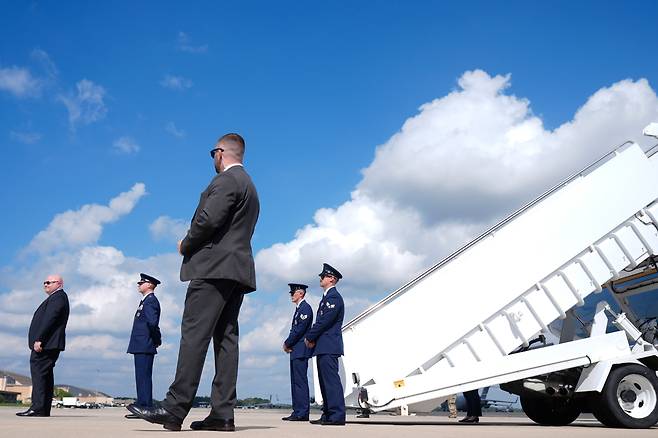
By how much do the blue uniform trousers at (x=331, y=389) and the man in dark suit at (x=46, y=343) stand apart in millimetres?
3354

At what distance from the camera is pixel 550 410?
8594 millimetres

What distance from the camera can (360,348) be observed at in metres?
8.06

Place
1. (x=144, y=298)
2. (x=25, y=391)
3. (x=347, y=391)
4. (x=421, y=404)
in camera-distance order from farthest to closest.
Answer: (x=25, y=391) → (x=144, y=298) → (x=347, y=391) → (x=421, y=404)

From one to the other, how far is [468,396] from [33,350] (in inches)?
227

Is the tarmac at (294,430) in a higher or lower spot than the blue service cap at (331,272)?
lower

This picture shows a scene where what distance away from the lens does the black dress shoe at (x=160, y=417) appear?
4.31 meters

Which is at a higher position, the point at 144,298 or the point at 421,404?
the point at 144,298

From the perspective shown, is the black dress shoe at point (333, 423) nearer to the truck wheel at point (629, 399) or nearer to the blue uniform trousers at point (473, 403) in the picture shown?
the truck wheel at point (629, 399)

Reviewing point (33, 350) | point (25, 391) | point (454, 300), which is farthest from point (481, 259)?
point (25, 391)

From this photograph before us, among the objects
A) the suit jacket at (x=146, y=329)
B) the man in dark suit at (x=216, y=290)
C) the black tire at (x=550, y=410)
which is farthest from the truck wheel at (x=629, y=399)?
the suit jacket at (x=146, y=329)

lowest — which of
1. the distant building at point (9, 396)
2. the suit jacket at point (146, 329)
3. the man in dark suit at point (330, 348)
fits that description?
the man in dark suit at point (330, 348)

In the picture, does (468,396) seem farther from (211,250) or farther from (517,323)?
(211,250)

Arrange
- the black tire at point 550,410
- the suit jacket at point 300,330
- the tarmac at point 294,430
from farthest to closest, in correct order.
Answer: the suit jacket at point 300,330 → the black tire at point 550,410 → the tarmac at point 294,430

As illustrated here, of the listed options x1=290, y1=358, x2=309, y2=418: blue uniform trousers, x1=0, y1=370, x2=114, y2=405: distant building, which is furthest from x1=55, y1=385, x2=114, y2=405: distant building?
x1=290, y1=358, x2=309, y2=418: blue uniform trousers
